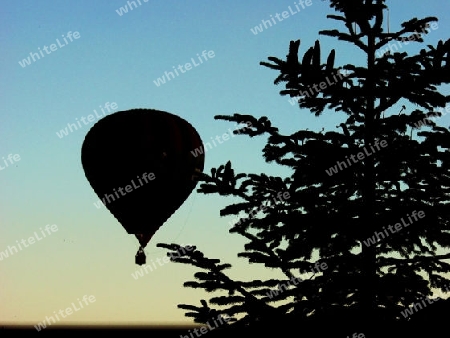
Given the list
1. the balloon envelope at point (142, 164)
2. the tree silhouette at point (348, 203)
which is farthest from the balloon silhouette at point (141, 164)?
the tree silhouette at point (348, 203)

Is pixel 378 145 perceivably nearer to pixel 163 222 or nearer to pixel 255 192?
pixel 255 192

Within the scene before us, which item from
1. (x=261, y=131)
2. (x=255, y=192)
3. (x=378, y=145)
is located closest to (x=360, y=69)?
(x=378, y=145)

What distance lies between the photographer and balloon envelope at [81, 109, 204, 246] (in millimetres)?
12281

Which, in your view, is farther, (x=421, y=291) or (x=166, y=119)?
(x=166, y=119)

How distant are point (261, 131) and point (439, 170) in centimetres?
248

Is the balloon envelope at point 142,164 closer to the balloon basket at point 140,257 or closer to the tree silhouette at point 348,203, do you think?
the balloon basket at point 140,257

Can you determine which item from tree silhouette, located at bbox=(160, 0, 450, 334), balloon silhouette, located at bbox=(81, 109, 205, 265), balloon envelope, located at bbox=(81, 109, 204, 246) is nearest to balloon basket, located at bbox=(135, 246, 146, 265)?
balloon silhouette, located at bbox=(81, 109, 205, 265)

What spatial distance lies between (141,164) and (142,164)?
2 centimetres

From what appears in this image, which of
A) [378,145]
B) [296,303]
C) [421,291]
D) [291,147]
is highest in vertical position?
[291,147]

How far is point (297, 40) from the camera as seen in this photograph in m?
7.57

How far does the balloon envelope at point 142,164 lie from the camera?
12.3 meters

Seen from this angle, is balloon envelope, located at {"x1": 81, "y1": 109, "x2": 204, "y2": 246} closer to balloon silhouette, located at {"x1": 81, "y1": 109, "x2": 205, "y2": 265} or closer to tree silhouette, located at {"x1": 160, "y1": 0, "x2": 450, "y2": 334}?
balloon silhouette, located at {"x1": 81, "y1": 109, "x2": 205, "y2": 265}

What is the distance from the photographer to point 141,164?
12336 millimetres

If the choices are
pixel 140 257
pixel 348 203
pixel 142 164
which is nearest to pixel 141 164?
pixel 142 164
